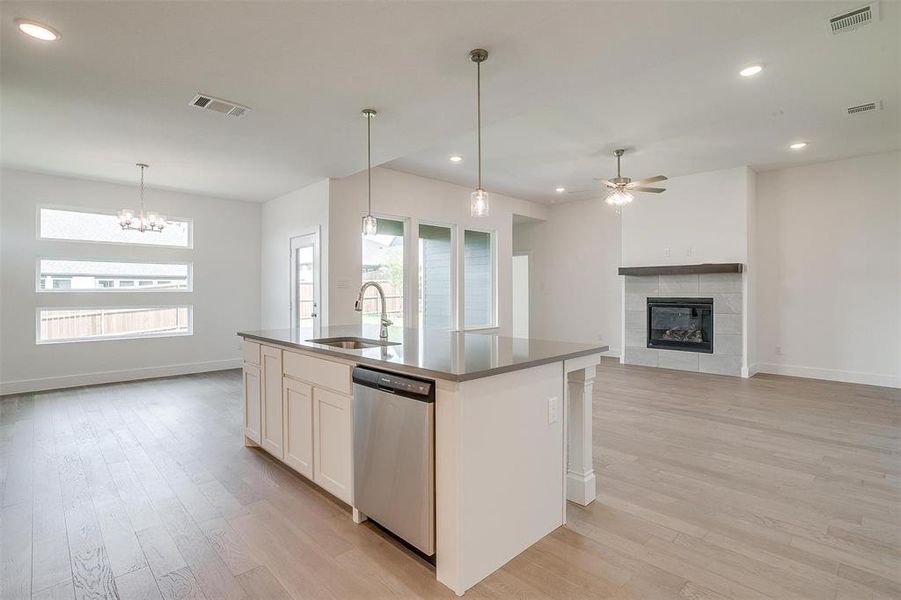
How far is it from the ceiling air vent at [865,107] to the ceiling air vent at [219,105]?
5492 millimetres

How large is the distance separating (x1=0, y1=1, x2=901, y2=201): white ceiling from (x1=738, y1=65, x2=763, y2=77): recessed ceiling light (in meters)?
0.06

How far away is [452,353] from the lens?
226cm

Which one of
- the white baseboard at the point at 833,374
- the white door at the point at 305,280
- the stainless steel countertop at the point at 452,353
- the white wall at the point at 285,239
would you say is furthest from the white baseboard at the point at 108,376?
the white baseboard at the point at 833,374

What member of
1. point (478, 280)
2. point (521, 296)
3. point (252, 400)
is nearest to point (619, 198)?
point (478, 280)

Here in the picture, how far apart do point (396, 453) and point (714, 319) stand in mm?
5919

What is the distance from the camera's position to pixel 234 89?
307cm

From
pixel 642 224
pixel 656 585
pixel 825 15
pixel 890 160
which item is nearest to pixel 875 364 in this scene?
pixel 890 160

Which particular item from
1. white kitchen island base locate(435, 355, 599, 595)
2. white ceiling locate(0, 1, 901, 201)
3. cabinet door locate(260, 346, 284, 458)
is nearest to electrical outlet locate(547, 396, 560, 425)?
white kitchen island base locate(435, 355, 599, 595)

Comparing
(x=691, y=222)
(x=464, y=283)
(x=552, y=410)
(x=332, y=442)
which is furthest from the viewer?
(x=464, y=283)

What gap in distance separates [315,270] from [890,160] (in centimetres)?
752

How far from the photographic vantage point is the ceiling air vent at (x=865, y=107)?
3961 mm

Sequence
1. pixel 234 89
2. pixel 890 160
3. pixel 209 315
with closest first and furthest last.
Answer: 1. pixel 234 89
2. pixel 890 160
3. pixel 209 315

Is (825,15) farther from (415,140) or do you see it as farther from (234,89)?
(234,89)

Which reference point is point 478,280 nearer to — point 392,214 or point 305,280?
point 392,214
